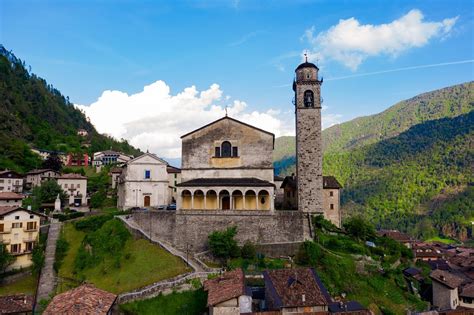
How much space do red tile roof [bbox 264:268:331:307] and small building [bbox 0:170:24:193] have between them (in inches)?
2119

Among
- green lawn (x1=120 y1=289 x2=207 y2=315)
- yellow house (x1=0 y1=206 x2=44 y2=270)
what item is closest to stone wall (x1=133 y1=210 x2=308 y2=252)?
green lawn (x1=120 y1=289 x2=207 y2=315)

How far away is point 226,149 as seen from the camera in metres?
44.1

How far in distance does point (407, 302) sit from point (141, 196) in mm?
30857

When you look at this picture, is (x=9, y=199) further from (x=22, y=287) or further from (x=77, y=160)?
(x=77, y=160)

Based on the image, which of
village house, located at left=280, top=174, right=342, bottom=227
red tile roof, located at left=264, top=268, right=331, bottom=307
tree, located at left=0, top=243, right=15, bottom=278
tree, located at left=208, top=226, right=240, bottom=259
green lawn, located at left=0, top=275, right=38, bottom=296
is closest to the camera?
red tile roof, located at left=264, top=268, right=331, bottom=307

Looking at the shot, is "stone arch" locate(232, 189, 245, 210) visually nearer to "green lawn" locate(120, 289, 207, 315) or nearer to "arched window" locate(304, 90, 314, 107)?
"arched window" locate(304, 90, 314, 107)

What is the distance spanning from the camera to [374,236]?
4503cm

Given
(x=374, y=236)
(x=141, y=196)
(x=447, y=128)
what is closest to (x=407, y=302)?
(x=374, y=236)

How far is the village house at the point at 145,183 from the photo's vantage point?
48.3 meters

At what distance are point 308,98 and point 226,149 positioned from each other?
1066 cm

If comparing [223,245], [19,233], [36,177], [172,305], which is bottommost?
[172,305]

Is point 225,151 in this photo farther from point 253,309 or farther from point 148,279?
point 253,309

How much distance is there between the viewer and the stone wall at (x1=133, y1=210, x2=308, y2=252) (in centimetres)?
3653

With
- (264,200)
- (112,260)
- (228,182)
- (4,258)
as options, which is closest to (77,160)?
(4,258)
